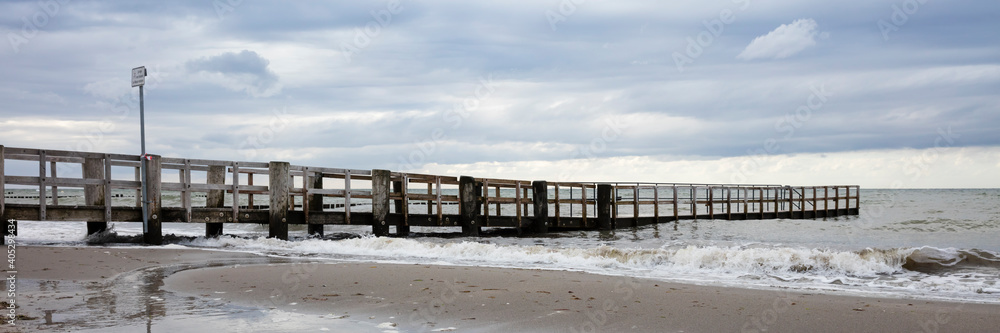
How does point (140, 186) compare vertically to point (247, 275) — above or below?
above

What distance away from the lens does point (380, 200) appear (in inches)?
771

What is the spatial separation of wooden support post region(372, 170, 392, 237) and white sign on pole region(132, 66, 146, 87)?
6.10 meters

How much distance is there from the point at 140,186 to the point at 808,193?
2089 inches

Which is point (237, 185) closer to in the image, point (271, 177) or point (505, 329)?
point (271, 177)

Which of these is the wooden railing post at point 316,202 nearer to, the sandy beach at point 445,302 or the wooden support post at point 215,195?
the wooden support post at point 215,195

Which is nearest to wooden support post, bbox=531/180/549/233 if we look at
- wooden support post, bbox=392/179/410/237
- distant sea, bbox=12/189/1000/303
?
distant sea, bbox=12/189/1000/303

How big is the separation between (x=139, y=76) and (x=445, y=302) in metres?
11.8

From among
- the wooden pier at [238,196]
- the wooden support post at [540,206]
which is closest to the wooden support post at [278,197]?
the wooden pier at [238,196]

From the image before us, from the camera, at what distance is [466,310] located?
23.7 feet

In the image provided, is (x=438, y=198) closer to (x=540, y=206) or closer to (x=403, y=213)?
(x=403, y=213)

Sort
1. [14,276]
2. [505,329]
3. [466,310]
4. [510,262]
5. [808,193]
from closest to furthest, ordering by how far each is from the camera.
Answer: [505,329] < [466,310] < [14,276] < [510,262] < [808,193]

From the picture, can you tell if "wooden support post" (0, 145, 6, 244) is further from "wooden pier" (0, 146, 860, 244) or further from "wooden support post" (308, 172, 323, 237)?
"wooden support post" (308, 172, 323, 237)

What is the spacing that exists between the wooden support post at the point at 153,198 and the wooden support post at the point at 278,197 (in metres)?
2.52

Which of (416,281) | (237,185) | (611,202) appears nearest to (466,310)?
(416,281)
